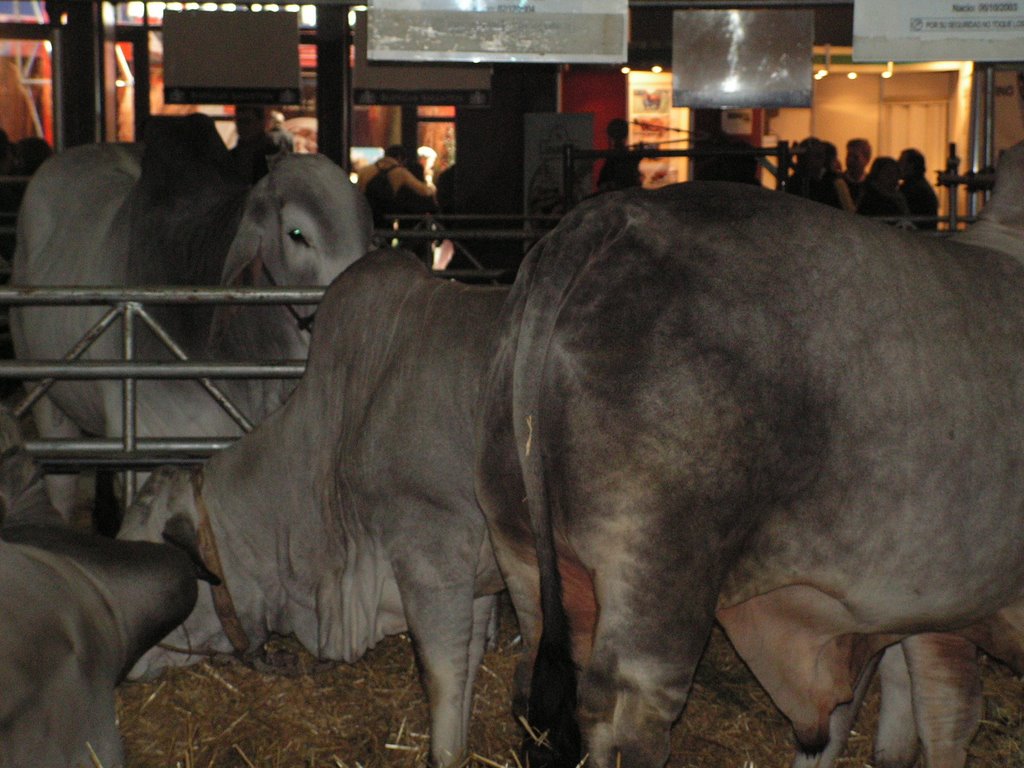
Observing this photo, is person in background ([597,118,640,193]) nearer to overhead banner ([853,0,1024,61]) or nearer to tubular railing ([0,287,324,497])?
overhead banner ([853,0,1024,61])

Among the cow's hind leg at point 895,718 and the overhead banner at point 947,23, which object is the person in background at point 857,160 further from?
the cow's hind leg at point 895,718

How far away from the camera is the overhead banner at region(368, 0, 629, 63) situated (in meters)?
4.53

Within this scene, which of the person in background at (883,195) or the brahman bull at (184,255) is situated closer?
the brahman bull at (184,255)

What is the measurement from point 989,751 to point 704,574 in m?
1.73

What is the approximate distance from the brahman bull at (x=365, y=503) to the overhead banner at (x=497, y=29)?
3.02ft

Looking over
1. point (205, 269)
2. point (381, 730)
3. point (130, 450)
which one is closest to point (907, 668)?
point (381, 730)

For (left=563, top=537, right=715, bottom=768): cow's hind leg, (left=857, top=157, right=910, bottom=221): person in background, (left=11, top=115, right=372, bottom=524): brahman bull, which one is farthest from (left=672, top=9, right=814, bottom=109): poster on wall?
(left=857, top=157, right=910, bottom=221): person in background

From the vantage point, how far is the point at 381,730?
160 inches

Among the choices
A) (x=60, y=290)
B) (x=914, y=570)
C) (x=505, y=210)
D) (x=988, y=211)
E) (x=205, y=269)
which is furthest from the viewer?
(x=505, y=210)

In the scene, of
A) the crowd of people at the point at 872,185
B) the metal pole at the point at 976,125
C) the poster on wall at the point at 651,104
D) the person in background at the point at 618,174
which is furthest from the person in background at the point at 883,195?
the poster on wall at the point at 651,104

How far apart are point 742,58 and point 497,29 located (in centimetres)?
185

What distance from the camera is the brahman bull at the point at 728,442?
2.58 meters

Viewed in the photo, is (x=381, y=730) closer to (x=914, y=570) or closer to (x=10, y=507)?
(x=10, y=507)

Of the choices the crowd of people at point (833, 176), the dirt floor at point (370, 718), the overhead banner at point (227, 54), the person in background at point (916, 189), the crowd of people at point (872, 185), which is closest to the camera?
the dirt floor at point (370, 718)
